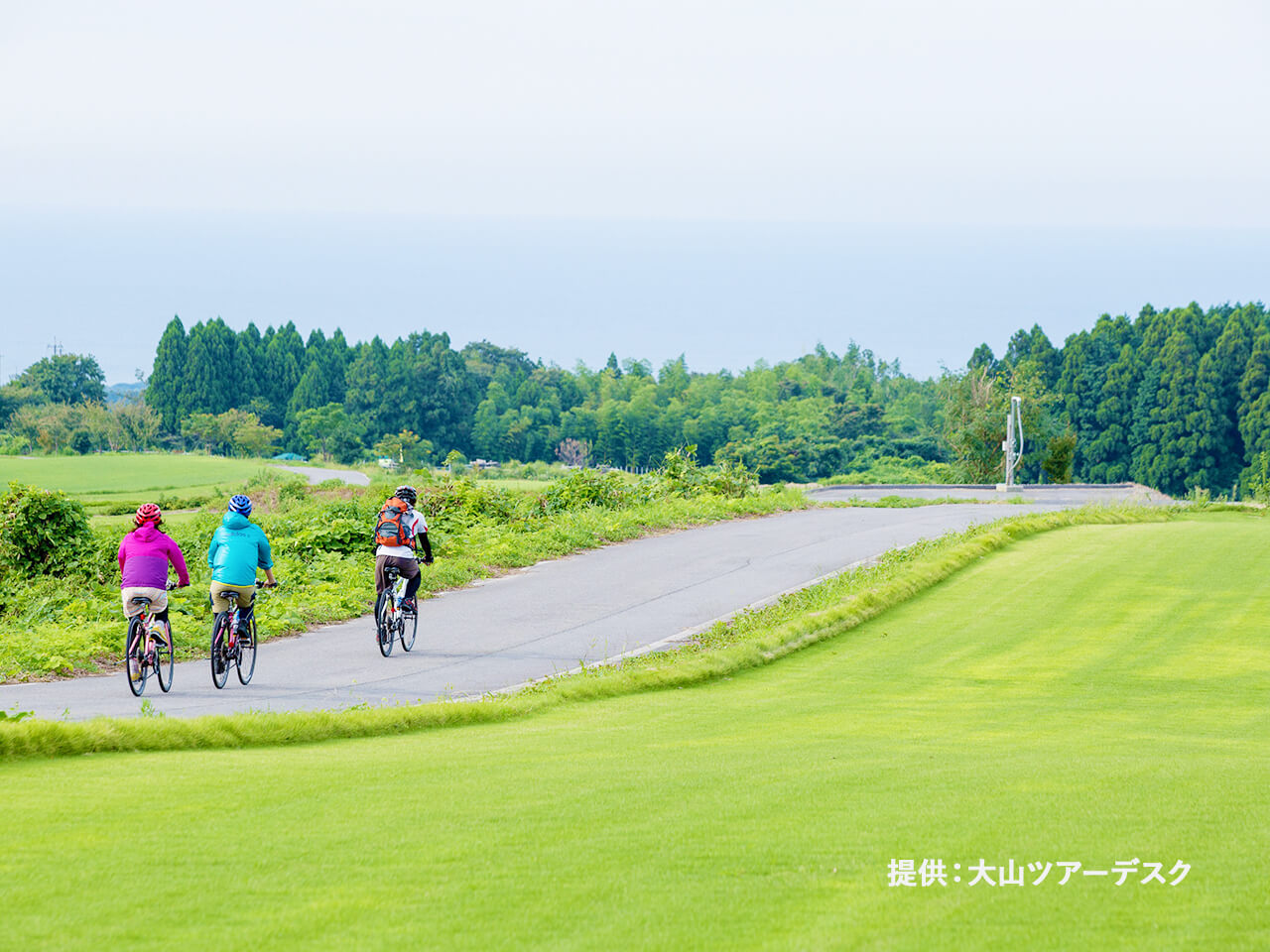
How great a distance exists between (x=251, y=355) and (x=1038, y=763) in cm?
10133

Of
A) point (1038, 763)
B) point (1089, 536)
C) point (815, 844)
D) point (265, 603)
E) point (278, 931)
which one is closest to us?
point (278, 931)

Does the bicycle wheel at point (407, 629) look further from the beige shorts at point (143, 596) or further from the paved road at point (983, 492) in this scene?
the paved road at point (983, 492)

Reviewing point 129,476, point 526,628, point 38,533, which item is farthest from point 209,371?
point 526,628

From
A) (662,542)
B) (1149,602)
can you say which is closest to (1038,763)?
(1149,602)

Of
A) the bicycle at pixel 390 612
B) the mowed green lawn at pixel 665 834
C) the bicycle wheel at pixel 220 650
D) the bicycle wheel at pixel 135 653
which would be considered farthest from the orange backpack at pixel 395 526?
the mowed green lawn at pixel 665 834

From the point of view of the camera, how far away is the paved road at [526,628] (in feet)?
36.4

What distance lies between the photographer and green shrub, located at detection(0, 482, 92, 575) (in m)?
19.2

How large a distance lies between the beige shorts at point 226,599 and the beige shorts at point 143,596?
0.47 metres

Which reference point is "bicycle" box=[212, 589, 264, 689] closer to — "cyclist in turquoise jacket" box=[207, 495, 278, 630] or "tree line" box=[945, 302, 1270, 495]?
"cyclist in turquoise jacket" box=[207, 495, 278, 630]

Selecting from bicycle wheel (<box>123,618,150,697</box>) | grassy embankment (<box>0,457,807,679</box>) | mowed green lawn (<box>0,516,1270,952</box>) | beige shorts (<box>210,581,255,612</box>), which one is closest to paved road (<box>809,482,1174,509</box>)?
grassy embankment (<box>0,457,807,679</box>)

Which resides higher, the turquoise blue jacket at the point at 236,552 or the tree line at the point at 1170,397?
the tree line at the point at 1170,397

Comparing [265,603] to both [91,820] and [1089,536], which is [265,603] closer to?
[91,820]

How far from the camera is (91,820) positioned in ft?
17.6

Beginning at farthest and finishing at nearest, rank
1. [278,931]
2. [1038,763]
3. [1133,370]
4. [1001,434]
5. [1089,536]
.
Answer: [1133,370] → [1001,434] → [1089,536] → [1038,763] → [278,931]
